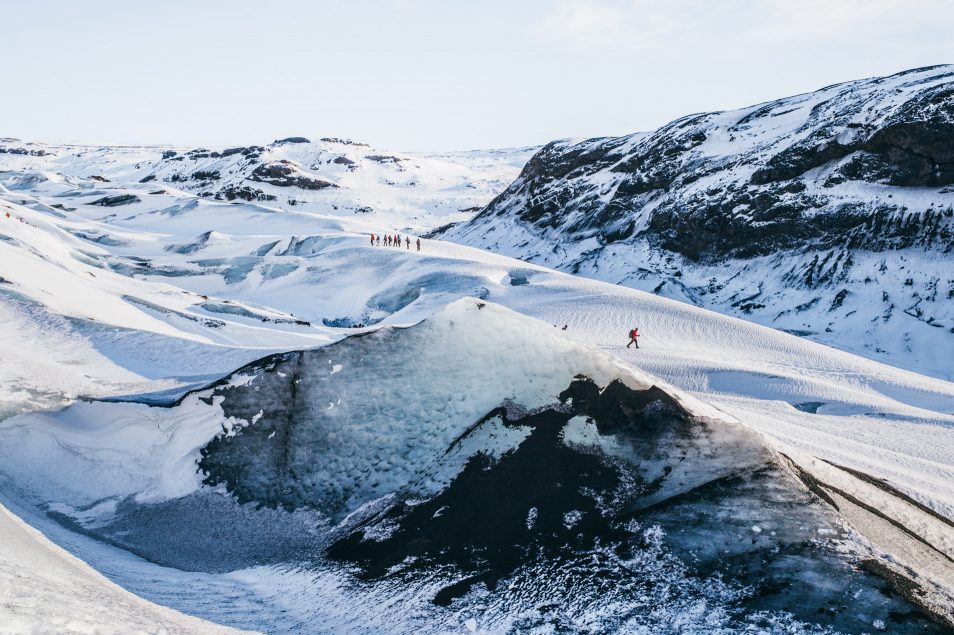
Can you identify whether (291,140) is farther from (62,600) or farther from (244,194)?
(62,600)

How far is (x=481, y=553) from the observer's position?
6699 mm

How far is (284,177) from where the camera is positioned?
89.9 metres

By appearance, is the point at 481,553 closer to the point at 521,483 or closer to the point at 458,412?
the point at 521,483

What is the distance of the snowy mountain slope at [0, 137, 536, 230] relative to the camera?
81.2m

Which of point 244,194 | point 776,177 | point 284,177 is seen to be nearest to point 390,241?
point 776,177

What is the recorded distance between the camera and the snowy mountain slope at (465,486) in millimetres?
5934

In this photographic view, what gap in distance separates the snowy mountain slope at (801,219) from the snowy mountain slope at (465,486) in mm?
25211

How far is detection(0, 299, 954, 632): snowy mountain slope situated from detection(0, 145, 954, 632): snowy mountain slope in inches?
2.3

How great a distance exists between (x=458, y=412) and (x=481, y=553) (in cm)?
235

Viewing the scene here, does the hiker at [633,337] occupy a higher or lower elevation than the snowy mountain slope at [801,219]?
lower

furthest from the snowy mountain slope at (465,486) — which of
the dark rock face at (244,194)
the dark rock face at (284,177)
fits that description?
the dark rock face at (284,177)

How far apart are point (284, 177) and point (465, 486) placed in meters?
89.5

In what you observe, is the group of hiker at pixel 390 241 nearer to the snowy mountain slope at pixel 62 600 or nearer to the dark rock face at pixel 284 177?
the snowy mountain slope at pixel 62 600

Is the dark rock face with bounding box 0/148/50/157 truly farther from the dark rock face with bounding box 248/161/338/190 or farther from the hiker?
the hiker
